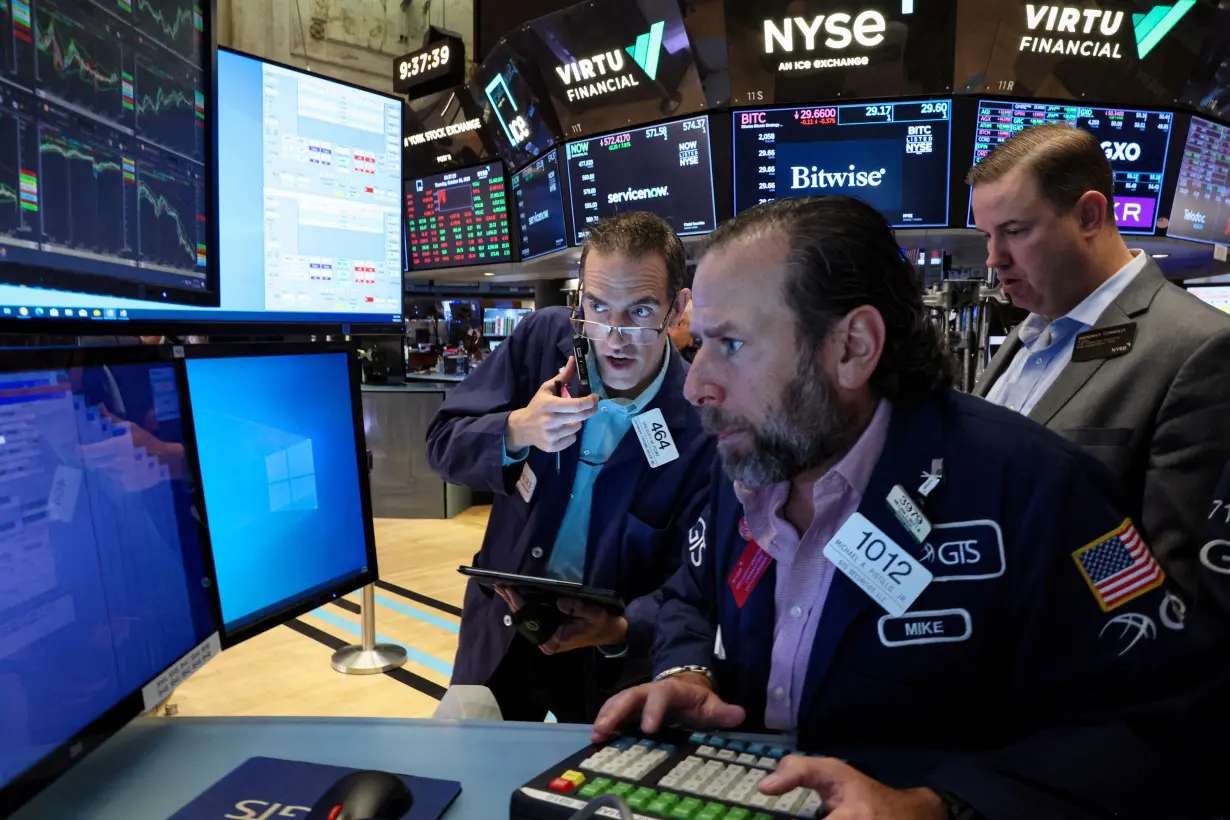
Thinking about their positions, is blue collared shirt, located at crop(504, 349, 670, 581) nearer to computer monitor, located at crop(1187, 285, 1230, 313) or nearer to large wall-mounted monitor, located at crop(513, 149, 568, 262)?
large wall-mounted monitor, located at crop(513, 149, 568, 262)

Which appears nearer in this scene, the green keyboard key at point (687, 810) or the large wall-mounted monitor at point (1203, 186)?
the green keyboard key at point (687, 810)

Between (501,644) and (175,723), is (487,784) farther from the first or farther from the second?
(501,644)

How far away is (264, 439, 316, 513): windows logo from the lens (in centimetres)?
105

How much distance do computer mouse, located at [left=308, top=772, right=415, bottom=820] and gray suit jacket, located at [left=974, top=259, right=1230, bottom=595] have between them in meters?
1.25

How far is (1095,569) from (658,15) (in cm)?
394

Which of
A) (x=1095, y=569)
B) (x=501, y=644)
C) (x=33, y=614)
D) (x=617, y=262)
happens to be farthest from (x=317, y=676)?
(x=1095, y=569)

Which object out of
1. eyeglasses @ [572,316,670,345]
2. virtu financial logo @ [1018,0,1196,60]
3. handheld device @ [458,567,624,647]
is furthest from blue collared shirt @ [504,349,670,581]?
virtu financial logo @ [1018,0,1196,60]

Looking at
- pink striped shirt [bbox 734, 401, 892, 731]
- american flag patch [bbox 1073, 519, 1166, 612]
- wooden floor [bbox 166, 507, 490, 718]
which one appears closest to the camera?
american flag patch [bbox 1073, 519, 1166, 612]

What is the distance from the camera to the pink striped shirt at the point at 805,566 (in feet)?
3.44

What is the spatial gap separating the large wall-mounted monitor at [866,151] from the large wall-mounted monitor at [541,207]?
55.0 inches

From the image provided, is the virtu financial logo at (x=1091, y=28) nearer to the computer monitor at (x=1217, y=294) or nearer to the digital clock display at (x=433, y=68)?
the computer monitor at (x=1217, y=294)

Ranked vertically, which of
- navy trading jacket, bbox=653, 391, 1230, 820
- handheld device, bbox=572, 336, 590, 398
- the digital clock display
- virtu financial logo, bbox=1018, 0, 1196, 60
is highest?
the digital clock display

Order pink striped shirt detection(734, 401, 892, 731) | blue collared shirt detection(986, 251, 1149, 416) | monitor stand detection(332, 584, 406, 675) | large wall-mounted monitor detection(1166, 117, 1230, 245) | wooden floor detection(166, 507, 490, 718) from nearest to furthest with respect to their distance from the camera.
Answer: pink striped shirt detection(734, 401, 892, 731) → blue collared shirt detection(986, 251, 1149, 416) → wooden floor detection(166, 507, 490, 718) → monitor stand detection(332, 584, 406, 675) → large wall-mounted monitor detection(1166, 117, 1230, 245)

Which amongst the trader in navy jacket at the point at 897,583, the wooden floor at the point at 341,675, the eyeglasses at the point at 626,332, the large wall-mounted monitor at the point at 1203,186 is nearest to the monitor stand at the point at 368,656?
the wooden floor at the point at 341,675
